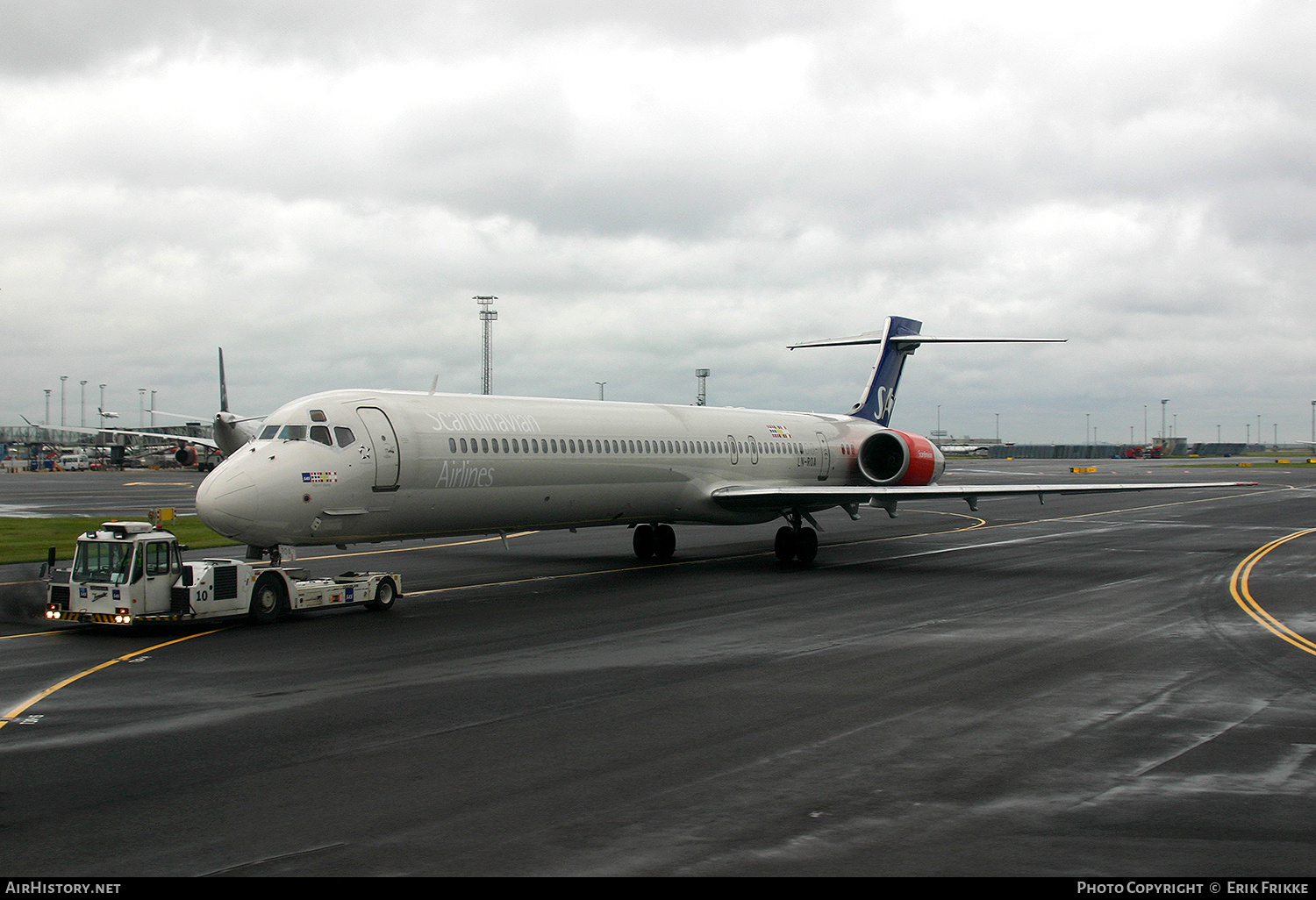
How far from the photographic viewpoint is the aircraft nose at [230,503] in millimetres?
16281

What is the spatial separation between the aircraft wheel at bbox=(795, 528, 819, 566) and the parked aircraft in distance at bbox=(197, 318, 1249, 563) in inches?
1.4

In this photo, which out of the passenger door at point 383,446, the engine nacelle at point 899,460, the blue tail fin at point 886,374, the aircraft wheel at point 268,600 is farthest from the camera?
the blue tail fin at point 886,374

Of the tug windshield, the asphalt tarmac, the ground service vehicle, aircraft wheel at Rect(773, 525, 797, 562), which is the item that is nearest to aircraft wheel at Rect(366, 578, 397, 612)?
the asphalt tarmac

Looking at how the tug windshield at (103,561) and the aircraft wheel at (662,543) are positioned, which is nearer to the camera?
the tug windshield at (103,561)

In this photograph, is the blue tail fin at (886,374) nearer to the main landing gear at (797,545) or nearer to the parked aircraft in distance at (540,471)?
the parked aircraft in distance at (540,471)

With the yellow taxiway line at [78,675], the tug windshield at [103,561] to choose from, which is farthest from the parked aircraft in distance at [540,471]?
the yellow taxiway line at [78,675]

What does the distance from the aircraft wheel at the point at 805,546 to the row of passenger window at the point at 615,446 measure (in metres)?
3.05

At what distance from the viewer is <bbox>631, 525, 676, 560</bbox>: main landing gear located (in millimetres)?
Result: 27500

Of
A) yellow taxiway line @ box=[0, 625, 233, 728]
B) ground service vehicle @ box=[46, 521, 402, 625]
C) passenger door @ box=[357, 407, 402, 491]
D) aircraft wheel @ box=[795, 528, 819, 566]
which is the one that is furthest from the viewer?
aircraft wheel @ box=[795, 528, 819, 566]

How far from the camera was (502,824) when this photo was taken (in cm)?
729

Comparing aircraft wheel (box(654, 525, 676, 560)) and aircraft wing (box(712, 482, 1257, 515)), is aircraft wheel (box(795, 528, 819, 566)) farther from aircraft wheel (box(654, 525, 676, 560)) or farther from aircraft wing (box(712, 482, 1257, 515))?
aircraft wheel (box(654, 525, 676, 560))

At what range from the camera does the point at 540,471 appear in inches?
843

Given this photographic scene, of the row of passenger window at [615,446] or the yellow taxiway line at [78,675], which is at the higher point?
the row of passenger window at [615,446]

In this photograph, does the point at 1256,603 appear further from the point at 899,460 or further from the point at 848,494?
the point at 899,460
